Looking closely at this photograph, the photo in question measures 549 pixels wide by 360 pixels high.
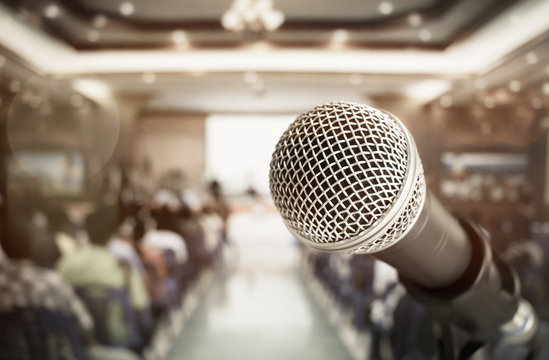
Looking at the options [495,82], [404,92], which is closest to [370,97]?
[404,92]

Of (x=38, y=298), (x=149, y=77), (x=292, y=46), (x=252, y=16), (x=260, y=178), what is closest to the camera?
(x=38, y=298)

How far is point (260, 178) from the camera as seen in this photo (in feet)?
32.6

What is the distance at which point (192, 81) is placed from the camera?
6164 millimetres

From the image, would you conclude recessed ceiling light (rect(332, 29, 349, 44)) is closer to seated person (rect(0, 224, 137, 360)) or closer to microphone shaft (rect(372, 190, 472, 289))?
seated person (rect(0, 224, 137, 360))

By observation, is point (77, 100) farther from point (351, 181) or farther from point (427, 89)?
point (351, 181)

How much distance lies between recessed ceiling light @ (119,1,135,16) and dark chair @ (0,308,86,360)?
353cm

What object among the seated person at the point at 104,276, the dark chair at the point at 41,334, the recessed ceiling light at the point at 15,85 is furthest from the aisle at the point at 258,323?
the recessed ceiling light at the point at 15,85

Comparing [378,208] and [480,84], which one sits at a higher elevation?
[480,84]

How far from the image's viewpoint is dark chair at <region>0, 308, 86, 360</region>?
6.47 feet

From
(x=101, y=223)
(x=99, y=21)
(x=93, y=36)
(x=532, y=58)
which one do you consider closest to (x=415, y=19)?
(x=532, y=58)

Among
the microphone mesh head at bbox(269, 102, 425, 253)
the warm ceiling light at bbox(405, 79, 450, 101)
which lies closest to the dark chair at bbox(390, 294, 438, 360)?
the microphone mesh head at bbox(269, 102, 425, 253)

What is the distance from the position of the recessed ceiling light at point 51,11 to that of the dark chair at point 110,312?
339 cm

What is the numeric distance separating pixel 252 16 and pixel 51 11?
7.73 ft

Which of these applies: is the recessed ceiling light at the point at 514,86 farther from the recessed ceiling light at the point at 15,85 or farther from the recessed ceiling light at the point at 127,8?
the recessed ceiling light at the point at 15,85
